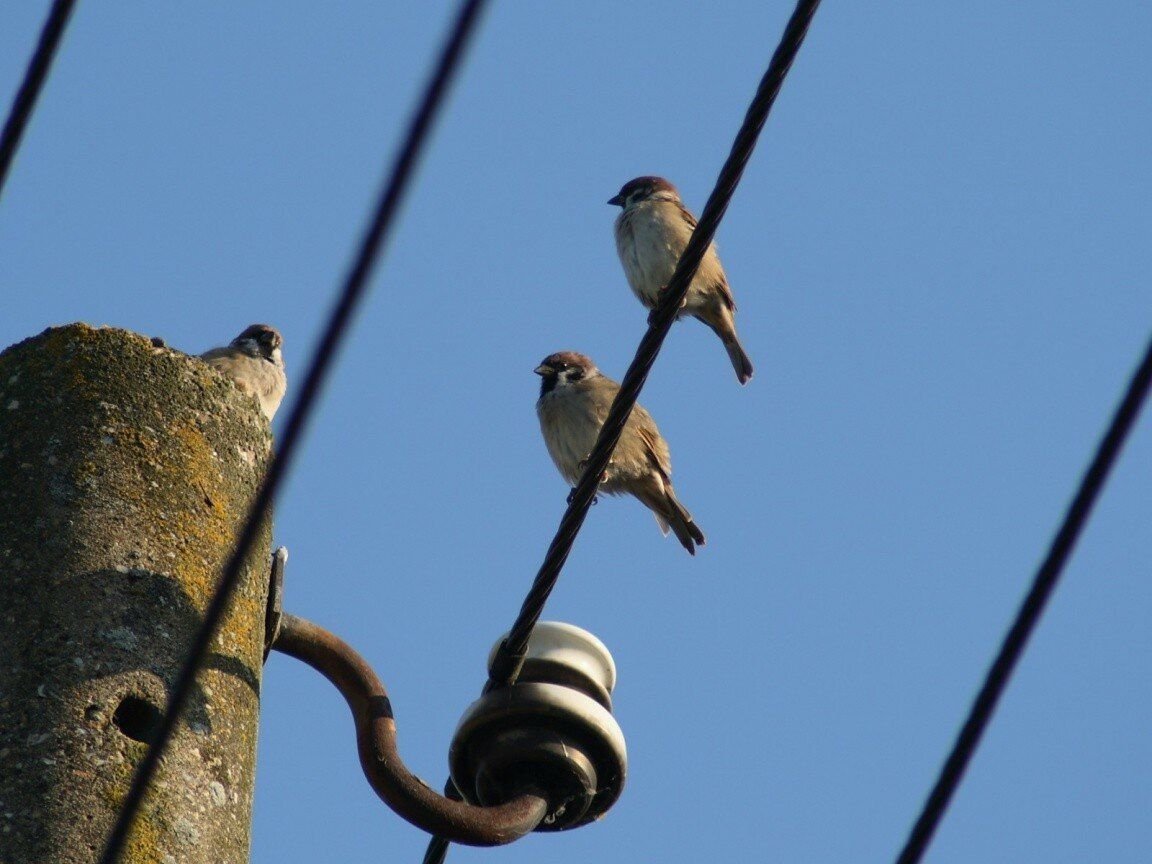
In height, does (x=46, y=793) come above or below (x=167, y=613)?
below

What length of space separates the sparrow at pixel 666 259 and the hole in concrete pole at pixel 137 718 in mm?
5722

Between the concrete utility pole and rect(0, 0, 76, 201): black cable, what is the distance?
1.07 meters

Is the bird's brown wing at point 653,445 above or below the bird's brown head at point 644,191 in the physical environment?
below

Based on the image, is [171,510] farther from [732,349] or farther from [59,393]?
[732,349]

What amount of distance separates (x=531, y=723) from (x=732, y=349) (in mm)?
5514

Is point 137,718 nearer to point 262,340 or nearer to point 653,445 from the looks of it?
point 653,445

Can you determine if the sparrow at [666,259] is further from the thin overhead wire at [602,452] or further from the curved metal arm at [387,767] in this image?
the curved metal arm at [387,767]

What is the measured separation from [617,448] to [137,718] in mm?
5058

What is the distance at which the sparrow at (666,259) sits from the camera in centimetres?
834

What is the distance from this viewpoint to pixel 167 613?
2.80 metres

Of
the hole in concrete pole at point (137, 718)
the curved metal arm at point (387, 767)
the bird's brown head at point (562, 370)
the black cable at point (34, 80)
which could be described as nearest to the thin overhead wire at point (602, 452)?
the curved metal arm at point (387, 767)

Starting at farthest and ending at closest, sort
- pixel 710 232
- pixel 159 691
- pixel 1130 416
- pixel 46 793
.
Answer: pixel 710 232
pixel 159 691
pixel 46 793
pixel 1130 416

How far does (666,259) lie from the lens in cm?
833

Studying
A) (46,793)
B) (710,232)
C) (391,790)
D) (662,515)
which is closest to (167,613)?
(46,793)
